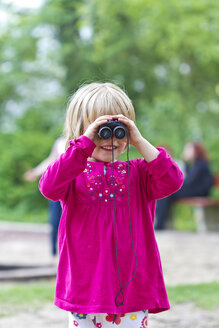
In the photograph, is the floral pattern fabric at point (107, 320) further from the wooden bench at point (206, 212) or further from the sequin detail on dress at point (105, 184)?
the wooden bench at point (206, 212)

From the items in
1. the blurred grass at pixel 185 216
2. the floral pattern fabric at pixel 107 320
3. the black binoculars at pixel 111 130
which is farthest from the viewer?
the blurred grass at pixel 185 216

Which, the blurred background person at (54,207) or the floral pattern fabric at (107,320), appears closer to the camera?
the floral pattern fabric at (107,320)

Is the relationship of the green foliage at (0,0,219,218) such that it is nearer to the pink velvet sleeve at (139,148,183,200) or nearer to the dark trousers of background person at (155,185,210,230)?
the dark trousers of background person at (155,185,210,230)

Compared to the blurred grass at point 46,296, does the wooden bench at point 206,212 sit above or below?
above

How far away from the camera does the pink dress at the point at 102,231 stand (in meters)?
2.20

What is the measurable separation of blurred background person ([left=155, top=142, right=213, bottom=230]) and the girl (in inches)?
285

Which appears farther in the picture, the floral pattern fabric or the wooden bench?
the wooden bench

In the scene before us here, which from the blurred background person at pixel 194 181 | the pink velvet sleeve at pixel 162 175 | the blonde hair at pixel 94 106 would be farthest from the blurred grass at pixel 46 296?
the blurred background person at pixel 194 181

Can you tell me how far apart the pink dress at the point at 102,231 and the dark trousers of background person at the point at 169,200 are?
733cm

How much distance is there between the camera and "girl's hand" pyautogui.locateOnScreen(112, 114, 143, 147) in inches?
86.0

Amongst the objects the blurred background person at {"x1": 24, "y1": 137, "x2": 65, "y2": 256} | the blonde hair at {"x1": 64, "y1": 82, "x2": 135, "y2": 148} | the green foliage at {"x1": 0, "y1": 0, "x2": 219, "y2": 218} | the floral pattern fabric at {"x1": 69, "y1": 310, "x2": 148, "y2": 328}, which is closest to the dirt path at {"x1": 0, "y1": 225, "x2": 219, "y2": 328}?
the blurred background person at {"x1": 24, "y1": 137, "x2": 65, "y2": 256}

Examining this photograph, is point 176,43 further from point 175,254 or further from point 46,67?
point 175,254

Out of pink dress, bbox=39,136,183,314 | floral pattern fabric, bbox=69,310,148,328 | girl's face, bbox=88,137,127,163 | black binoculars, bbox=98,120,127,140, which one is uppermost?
black binoculars, bbox=98,120,127,140

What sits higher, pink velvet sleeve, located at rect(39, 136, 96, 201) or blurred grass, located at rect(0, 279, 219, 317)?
pink velvet sleeve, located at rect(39, 136, 96, 201)
